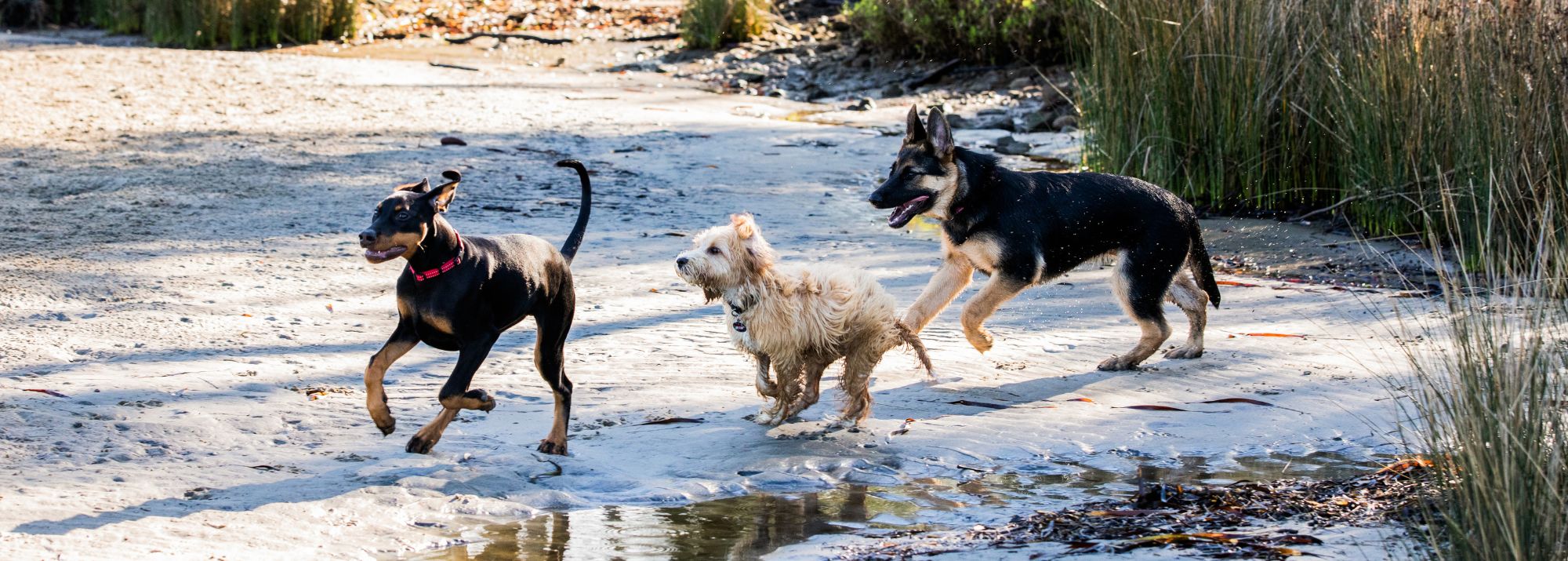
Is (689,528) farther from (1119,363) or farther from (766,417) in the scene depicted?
(1119,363)

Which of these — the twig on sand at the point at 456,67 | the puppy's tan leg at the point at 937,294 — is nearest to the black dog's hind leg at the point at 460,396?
the puppy's tan leg at the point at 937,294

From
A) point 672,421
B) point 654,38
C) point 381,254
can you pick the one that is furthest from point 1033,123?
point 381,254

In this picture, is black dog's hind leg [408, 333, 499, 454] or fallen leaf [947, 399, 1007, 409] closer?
black dog's hind leg [408, 333, 499, 454]

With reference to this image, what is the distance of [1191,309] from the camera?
7004 mm

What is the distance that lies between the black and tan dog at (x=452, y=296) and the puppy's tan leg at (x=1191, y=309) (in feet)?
10.5

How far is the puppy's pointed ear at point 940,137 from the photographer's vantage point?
693 cm

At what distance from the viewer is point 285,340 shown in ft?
21.4

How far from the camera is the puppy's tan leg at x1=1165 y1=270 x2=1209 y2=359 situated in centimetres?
699

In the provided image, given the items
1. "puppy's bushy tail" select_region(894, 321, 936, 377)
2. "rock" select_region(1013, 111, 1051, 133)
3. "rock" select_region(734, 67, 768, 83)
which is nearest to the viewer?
"puppy's bushy tail" select_region(894, 321, 936, 377)

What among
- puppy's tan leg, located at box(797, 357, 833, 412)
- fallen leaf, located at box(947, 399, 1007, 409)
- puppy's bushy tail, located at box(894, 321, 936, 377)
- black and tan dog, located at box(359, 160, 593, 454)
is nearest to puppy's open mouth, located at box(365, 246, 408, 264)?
black and tan dog, located at box(359, 160, 593, 454)

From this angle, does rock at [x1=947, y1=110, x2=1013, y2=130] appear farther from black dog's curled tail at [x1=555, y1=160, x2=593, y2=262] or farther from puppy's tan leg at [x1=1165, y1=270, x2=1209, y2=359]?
black dog's curled tail at [x1=555, y1=160, x2=593, y2=262]

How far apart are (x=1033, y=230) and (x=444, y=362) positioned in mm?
2735

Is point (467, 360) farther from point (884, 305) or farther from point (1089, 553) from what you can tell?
point (1089, 553)

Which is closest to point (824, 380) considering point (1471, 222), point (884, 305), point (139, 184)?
point (884, 305)
